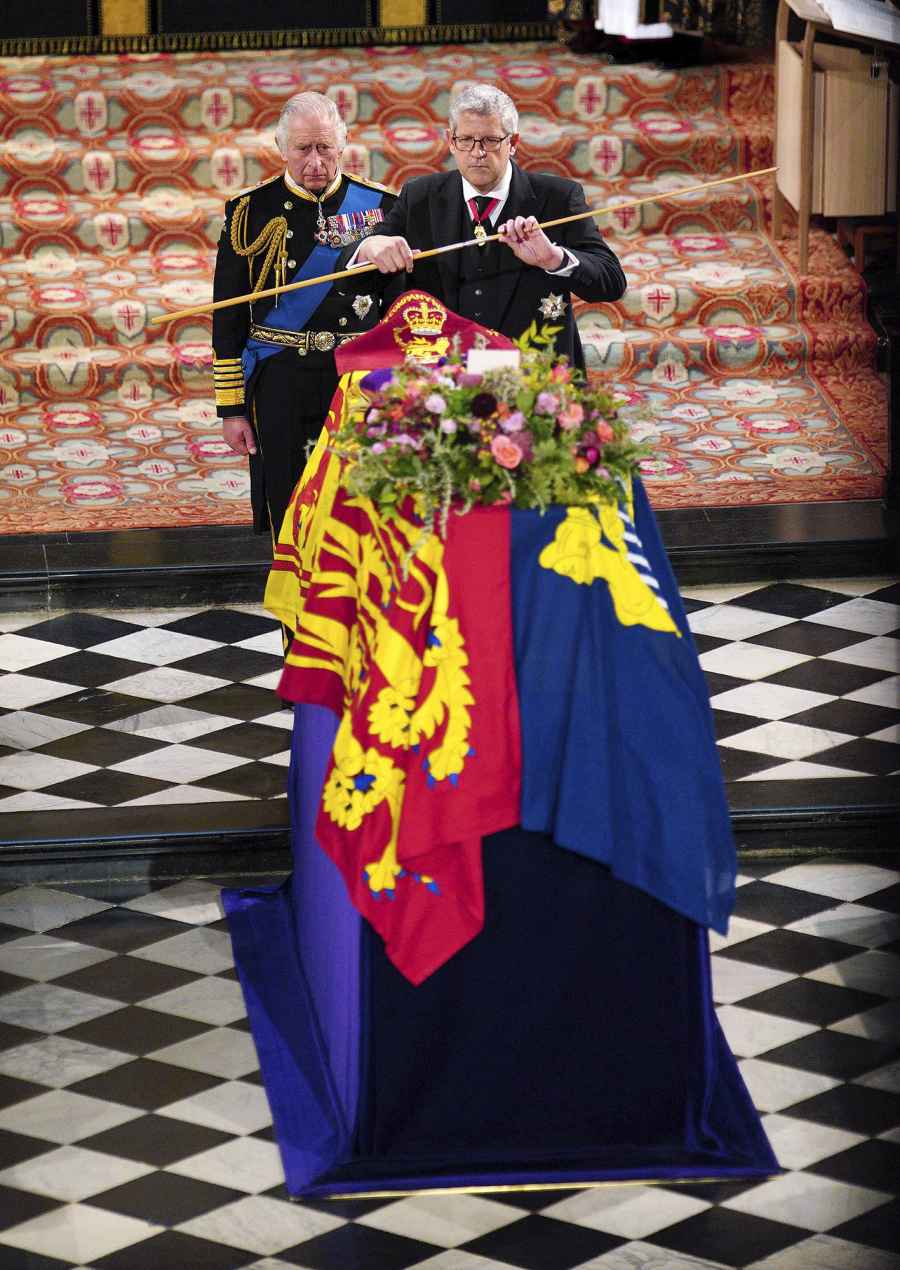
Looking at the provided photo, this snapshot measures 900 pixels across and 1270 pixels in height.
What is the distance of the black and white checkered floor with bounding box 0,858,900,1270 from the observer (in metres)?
3.95

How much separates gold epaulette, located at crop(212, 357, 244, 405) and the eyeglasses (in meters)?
0.92

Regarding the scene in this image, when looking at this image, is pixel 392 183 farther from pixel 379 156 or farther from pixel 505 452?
pixel 505 452

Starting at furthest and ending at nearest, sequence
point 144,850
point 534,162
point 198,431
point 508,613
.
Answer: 1. point 534,162
2. point 198,431
3. point 144,850
4. point 508,613

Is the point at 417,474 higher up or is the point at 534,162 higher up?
the point at 534,162

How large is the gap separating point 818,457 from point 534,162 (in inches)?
120

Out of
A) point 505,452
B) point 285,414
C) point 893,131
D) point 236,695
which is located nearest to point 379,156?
point 893,131

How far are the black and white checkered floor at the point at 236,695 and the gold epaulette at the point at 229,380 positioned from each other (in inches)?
36.8

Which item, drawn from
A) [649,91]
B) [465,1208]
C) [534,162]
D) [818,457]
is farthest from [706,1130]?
[649,91]

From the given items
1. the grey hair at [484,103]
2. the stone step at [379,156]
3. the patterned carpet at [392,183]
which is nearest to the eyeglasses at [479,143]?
the grey hair at [484,103]

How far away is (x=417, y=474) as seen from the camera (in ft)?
13.2

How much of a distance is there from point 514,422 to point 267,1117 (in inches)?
58.9

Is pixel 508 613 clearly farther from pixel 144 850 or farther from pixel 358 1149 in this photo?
pixel 144 850

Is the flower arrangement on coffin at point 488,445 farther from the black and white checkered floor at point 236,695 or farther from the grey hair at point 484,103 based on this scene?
the black and white checkered floor at point 236,695

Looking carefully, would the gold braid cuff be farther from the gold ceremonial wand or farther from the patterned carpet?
the patterned carpet
